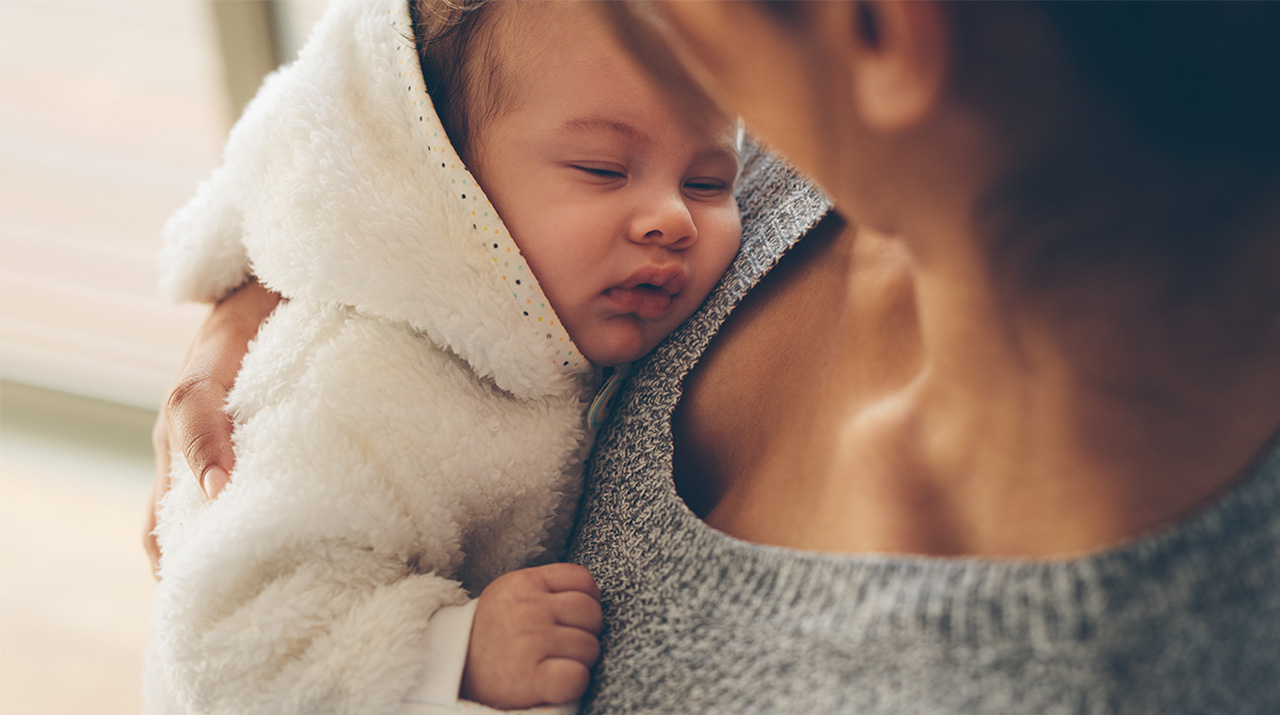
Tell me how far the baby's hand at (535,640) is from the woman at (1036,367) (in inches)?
3.9

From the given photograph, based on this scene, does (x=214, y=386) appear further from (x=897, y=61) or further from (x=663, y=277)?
(x=897, y=61)

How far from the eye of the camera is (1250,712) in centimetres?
40

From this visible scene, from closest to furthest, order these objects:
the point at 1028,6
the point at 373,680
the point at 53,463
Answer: the point at 1028,6 → the point at 373,680 → the point at 53,463

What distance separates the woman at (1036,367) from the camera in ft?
1.23

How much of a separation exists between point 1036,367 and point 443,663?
446mm

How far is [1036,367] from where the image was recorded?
443 mm

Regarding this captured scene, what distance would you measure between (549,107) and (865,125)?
1.31 feet

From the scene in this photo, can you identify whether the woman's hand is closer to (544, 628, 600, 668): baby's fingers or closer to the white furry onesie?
the white furry onesie

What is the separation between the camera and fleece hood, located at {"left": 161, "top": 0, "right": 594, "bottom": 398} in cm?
75

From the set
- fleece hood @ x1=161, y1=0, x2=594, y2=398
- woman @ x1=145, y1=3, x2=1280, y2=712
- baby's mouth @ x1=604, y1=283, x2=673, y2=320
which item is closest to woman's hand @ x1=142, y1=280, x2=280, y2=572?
fleece hood @ x1=161, y1=0, x2=594, y2=398

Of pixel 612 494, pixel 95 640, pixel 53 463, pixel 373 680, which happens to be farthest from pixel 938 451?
pixel 53 463

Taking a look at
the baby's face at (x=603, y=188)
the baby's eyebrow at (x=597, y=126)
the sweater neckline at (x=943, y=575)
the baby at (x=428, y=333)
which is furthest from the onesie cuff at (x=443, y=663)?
the baby's eyebrow at (x=597, y=126)

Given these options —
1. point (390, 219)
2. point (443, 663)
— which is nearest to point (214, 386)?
point (390, 219)

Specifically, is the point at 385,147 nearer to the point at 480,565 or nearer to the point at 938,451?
the point at 480,565
